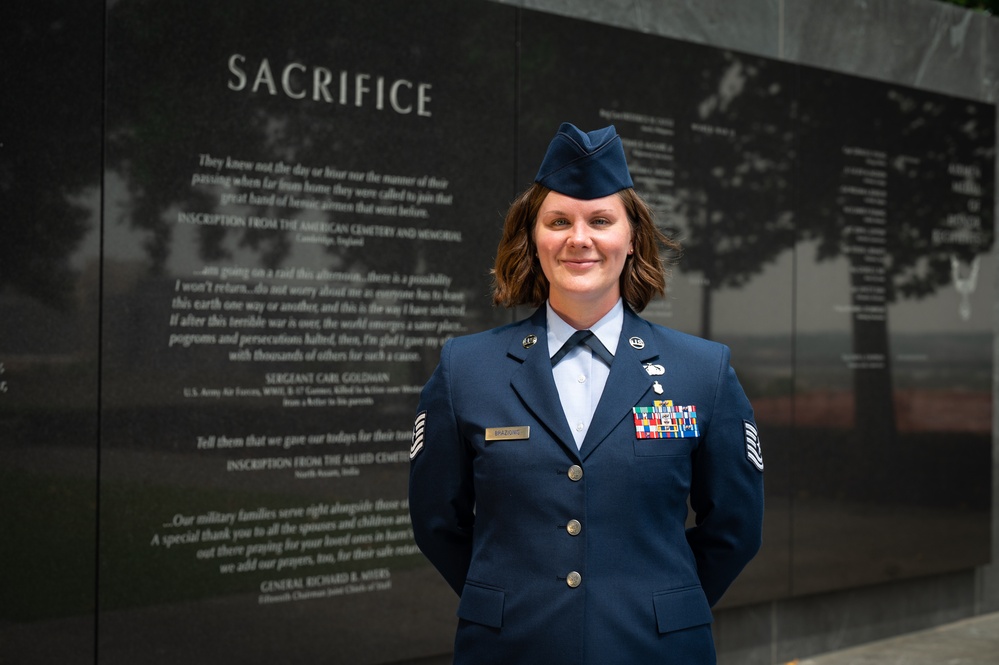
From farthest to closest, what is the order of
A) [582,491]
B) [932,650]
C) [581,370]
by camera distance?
1. [932,650]
2. [581,370]
3. [582,491]

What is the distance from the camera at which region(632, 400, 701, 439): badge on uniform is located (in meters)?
2.25

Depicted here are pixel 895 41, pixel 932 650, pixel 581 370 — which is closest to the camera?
pixel 581 370

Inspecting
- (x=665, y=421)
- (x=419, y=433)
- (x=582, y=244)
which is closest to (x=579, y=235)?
(x=582, y=244)

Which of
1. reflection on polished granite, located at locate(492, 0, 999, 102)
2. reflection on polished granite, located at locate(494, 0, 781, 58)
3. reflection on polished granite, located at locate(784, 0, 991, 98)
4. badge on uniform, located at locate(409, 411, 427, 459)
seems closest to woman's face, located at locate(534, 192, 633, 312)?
badge on uniform, located at locate(409, 411, 427, 459)

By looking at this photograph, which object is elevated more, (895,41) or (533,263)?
(895,41)

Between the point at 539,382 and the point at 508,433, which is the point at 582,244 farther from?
the point at 508,433

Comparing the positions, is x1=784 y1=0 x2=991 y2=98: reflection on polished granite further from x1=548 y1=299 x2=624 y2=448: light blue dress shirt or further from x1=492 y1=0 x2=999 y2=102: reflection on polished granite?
x1=548 y1=299 x2=624 y2=448: light blue dress shirt

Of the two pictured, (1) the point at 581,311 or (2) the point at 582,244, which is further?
(1) the point at 581,311

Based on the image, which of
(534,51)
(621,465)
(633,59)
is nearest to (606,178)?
(621,465)

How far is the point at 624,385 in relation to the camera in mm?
2266

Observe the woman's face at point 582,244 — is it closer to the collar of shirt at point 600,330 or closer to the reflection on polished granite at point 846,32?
the collar of shirt at point 600,330

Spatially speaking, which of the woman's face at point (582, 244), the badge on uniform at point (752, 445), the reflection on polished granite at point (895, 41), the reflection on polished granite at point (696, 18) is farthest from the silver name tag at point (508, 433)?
the reflection on polished granite at point (895, 41)

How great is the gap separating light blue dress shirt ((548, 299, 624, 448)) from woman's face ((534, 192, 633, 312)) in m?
0.08

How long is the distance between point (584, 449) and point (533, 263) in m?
0.42
